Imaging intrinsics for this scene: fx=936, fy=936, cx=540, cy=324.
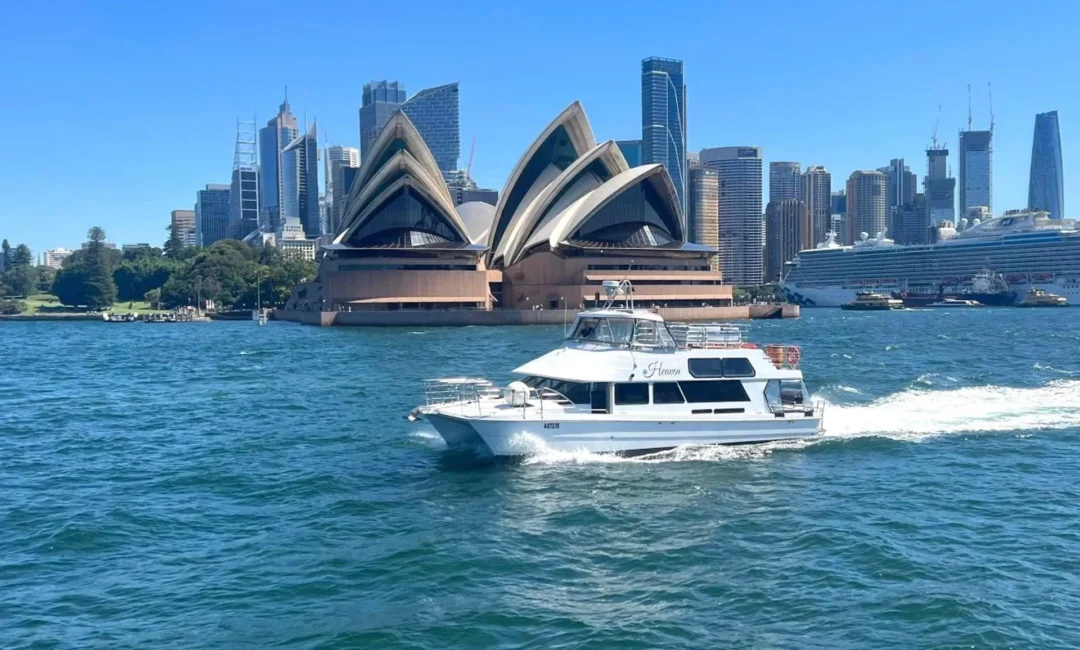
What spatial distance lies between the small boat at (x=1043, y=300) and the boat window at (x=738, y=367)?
370 ft

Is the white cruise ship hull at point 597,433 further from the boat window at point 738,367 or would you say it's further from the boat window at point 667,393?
the boat window at point 738,367

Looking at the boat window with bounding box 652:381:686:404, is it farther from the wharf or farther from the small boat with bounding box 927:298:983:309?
the small boat with bounding box 927:298:983:309

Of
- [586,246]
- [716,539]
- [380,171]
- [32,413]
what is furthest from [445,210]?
[716,539]

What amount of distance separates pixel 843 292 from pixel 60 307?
109941 mm

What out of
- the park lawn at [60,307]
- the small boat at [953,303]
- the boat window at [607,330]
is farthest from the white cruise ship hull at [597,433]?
the small boat at [953,303]

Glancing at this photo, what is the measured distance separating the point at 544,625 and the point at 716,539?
411 centimetres

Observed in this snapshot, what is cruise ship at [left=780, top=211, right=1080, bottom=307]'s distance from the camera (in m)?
122

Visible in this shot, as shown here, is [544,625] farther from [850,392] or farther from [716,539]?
[850,392]

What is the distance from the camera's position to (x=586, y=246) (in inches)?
3649

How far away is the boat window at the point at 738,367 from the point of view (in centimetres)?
2068

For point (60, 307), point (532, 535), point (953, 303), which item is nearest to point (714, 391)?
point (532, 535)

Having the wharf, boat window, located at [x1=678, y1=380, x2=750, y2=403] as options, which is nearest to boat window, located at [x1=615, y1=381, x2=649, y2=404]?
boat window, located at [x1=678, y1=380, x2=750, y2=403]

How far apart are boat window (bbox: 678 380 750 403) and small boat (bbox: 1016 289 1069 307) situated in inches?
4445

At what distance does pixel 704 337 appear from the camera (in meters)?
21.5
